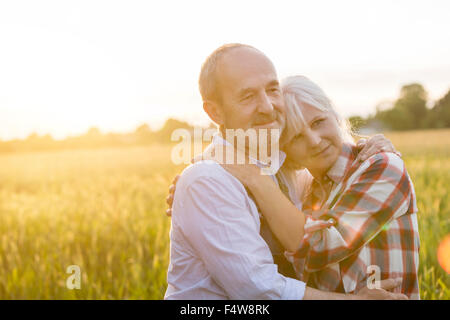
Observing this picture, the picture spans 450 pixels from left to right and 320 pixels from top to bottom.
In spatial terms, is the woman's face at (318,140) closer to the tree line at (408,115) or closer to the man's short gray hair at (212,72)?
the man's short gray hair at (212,72)

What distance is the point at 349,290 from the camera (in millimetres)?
2254

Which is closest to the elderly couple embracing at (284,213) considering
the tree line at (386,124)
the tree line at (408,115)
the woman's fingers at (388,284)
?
the woman's fingers at (388,284)

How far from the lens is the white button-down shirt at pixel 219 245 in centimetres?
206

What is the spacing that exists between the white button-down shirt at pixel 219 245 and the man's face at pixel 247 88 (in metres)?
0.36

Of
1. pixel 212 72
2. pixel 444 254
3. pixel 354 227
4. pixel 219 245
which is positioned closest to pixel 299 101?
pixel 212 72

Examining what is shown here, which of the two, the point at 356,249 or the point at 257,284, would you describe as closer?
the point at 257,284

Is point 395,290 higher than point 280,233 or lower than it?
lower

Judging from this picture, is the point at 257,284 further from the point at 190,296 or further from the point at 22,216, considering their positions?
the point at 22,216

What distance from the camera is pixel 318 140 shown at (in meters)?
2.63

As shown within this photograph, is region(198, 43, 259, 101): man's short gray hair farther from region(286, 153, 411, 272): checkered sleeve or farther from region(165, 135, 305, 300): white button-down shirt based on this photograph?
region(286, 153, 411, 272): checkered sleeve

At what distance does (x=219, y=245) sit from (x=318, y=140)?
958 mm

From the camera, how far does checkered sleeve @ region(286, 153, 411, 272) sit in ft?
7.17

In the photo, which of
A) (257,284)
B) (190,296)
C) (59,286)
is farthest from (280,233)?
(59,286)

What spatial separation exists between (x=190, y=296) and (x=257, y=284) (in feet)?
1.47
